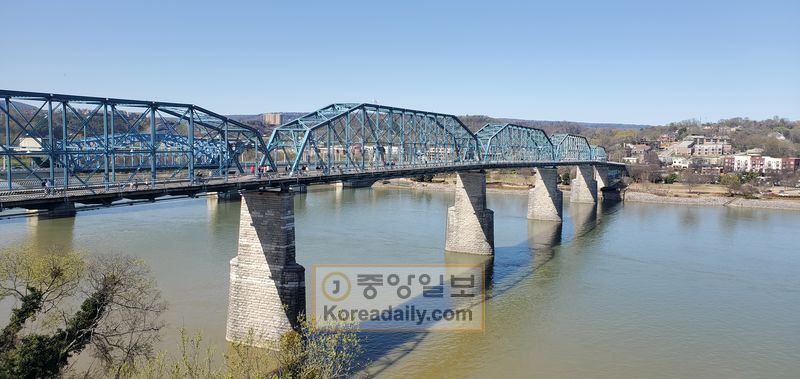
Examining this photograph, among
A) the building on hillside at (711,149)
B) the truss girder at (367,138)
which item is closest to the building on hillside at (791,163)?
the building on hillside at (711,149)

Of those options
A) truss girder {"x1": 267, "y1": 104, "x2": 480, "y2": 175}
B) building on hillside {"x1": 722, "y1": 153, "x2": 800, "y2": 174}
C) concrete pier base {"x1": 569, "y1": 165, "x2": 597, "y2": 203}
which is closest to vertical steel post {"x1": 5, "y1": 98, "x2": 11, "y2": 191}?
truss girder {"x1": 267, "y1": 104, "x2": 480, "y2": 175}

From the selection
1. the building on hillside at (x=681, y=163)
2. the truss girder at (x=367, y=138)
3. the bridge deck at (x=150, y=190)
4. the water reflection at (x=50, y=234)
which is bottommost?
the water reflection at (x=50, y=234)

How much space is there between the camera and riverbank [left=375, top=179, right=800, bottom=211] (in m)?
51.5

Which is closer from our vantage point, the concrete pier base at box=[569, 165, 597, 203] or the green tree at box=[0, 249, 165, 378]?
the green tree at box=[0, 249, 165, 378]

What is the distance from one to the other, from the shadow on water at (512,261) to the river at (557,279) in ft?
0.25

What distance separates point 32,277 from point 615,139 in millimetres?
120969

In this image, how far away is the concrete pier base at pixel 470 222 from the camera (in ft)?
89.6

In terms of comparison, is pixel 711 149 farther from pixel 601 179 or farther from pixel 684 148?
pixel 601 179

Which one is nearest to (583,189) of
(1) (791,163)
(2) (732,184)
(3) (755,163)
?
(2) (732,184)

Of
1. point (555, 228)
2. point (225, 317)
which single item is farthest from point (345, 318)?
point (555, 228)

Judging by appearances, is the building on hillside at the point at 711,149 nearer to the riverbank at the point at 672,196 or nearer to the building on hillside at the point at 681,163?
the building on hillside at the point at 681,163

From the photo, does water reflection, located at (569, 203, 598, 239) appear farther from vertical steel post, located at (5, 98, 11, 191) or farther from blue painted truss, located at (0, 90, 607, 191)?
vertical steel post, located at (5, 98, 11, 191)

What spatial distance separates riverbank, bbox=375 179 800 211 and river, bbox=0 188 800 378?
6.51 metres

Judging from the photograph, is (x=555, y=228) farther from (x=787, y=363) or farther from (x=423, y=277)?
(x=787, y=363)
